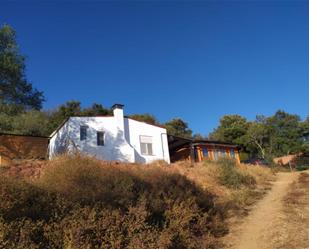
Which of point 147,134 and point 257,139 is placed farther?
point 257,139

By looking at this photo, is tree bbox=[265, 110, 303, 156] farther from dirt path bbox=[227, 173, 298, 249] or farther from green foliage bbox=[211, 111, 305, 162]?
dirt path bbox=[227, 173, 298, 249]

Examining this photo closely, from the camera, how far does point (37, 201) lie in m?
7.86

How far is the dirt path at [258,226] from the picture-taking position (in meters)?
9.44

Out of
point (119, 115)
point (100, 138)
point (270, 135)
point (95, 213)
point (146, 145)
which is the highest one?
point (270, 135)

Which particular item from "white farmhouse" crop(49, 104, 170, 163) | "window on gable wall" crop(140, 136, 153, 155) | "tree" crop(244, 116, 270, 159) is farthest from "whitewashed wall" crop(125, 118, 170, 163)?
"tree" crop(244, 116, 270, 159)

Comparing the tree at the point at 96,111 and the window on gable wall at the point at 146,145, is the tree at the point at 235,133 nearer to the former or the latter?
the tree at the point at 96,111

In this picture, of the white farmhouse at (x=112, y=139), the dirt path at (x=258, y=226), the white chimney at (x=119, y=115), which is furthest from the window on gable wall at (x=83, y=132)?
the dirt path at (x=258, y=226)

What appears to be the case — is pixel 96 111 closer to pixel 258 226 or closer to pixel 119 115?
pixel 119 115

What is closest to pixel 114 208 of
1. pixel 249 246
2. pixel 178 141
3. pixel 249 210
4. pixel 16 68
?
pixel 249 246

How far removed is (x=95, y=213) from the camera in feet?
24.8

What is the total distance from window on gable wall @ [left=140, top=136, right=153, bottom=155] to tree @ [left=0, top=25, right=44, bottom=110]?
9182mm

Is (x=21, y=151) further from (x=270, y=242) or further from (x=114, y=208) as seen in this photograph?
(x=270, y=242)

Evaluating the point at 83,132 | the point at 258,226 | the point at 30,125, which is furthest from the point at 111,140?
the point at 30,125

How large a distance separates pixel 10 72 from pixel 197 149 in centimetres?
1715
